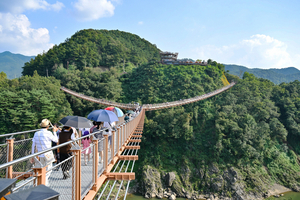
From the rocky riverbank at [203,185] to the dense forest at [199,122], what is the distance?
9 cm

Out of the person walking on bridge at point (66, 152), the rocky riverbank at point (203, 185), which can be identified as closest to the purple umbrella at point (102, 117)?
the person walking on bridge at point (66, 152)

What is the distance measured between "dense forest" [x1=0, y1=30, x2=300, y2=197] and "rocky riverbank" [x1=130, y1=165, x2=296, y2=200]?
9cm

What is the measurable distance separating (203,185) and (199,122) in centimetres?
737

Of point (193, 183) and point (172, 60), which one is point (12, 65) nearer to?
point (172, 60)

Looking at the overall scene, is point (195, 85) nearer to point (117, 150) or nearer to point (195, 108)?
point (195, 108)

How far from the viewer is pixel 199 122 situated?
73.3 ft

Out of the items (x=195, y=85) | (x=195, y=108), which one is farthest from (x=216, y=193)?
(x=195, y=85)

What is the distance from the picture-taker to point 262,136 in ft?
64.4

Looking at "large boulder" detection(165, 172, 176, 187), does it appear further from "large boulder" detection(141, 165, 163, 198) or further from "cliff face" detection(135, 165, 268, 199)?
"large boulder" detection(141, 165, 163, 198)

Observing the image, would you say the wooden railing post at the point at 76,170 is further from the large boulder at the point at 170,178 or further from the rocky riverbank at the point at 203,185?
the large boulder at the point at 170,178

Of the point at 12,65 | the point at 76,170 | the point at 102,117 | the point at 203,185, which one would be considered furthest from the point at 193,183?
the point at 12,65

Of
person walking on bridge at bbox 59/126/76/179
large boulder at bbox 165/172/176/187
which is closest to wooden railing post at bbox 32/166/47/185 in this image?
person walking on bridge at bbox 59/126/76/179

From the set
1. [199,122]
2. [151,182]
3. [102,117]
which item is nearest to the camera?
[102,117]

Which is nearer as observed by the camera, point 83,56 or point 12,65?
point 83,56
